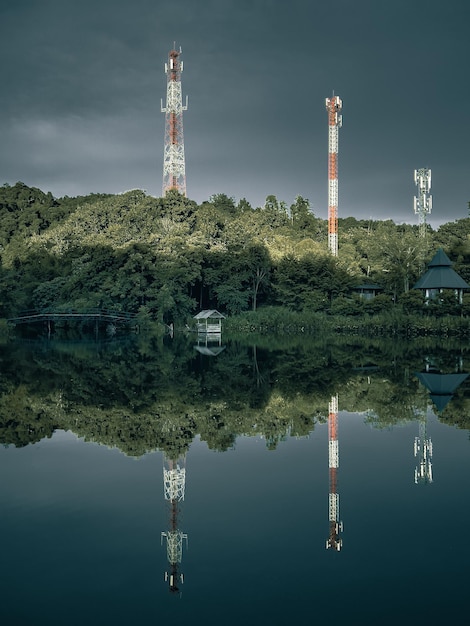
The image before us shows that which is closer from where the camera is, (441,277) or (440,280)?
(440,280)

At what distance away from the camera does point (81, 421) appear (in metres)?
10.1

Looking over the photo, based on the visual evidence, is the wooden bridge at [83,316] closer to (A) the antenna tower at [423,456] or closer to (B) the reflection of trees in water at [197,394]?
(B) the reflection of trees in water at [197,394]

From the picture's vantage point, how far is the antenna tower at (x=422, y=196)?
4000 centimetres

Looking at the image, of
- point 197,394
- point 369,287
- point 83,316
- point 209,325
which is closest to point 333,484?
point 197,394

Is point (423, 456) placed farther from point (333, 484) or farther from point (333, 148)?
point (333, 148)

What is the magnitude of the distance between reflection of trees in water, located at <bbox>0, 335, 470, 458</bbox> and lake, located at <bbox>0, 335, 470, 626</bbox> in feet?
0.23

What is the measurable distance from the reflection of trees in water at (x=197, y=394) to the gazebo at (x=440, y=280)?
34.1 ft

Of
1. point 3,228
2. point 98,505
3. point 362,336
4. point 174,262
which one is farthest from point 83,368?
point 3,228

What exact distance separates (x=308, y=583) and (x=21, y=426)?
6.72 m

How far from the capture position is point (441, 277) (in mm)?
32125

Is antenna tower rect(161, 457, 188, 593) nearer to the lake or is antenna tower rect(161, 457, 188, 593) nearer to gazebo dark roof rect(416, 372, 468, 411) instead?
the lake

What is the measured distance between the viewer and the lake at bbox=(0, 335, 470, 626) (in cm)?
441

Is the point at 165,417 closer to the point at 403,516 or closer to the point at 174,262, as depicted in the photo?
the point at 403,516

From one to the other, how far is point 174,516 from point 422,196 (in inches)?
1527
